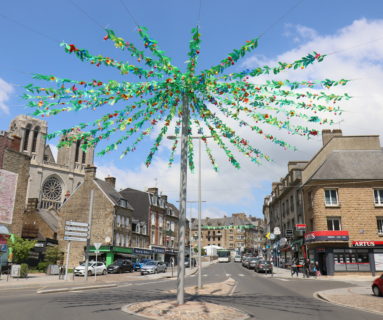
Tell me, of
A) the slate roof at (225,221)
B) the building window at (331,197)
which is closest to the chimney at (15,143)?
the building window at (331,197)

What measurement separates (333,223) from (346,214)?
1.45m

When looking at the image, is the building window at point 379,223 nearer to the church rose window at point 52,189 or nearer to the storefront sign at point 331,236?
the storefront sign at point 331,236

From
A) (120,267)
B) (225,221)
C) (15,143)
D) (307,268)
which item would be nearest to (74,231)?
(15,143)

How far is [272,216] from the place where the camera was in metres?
62.2

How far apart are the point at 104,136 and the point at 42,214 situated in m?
49.7

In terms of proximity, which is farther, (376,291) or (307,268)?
(307,268)

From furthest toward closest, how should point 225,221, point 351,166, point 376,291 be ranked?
point 225,221, point 351,166, point 376,291

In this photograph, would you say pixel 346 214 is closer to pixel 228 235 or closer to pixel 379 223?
pixel 379 223

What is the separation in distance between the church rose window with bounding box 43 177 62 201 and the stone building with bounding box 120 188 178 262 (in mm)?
43267

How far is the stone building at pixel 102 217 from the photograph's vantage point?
157 feet

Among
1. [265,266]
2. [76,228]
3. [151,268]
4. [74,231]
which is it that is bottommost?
[151,268]

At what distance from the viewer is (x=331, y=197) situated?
3381cm

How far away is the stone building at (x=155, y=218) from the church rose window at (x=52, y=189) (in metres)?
43.3

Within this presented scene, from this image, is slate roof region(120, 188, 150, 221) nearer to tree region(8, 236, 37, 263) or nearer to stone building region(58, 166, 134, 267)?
stone building region(58, 166, 134, 267)
